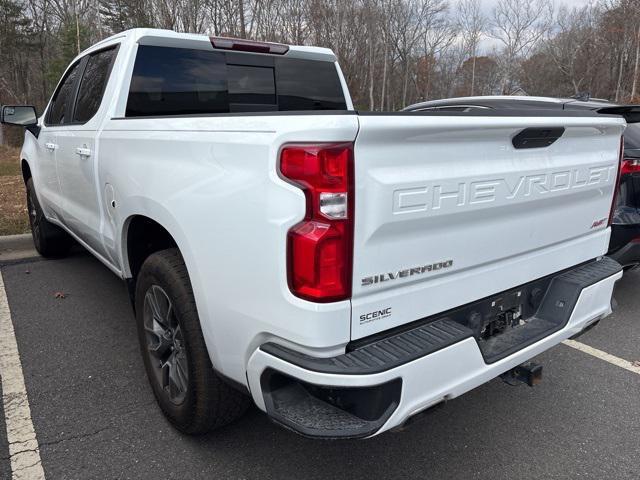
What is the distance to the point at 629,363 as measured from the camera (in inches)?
137

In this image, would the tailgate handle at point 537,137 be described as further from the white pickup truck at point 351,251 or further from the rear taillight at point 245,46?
the rear taillight at point 245,46

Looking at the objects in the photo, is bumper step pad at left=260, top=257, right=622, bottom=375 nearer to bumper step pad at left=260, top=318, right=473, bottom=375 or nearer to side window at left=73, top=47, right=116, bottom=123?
bumper step pad at left=260, top=318, right=473, bottom=375

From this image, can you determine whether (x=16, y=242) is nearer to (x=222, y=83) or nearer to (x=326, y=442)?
(x=222, y=83)

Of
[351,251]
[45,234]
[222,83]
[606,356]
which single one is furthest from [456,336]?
[45,234]

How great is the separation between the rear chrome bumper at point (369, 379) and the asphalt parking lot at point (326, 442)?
0.72 m

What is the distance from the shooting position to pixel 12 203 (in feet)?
25.5

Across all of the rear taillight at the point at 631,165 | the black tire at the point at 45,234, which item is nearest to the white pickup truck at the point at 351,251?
the rear taillight at the point at 631,165

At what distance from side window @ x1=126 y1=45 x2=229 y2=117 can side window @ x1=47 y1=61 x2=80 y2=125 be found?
1137 millimetres

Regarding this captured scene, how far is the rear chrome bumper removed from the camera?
166cm

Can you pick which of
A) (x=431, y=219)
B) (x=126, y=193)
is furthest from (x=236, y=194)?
(x=126, y=193)

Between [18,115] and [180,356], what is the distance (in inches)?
133

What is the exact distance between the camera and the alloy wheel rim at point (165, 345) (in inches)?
94.9

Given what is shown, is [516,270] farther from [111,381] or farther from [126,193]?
[111,381]

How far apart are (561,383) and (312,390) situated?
211 centimetres
